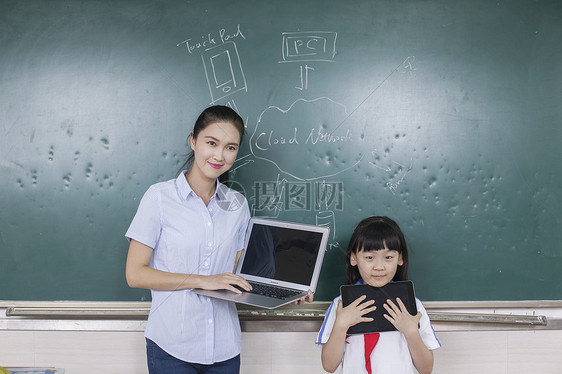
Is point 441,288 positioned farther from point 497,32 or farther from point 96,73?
point 96,73

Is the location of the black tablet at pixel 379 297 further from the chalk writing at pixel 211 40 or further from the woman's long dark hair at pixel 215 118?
the chalk writing at pixel 211 40

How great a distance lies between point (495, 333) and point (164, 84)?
69.1 inches

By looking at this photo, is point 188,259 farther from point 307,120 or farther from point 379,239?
point 307,120

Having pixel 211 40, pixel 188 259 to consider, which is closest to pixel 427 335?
pixel 188 259

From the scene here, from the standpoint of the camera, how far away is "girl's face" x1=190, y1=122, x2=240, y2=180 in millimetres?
1393

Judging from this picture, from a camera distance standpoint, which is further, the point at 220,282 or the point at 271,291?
the point at 271,291

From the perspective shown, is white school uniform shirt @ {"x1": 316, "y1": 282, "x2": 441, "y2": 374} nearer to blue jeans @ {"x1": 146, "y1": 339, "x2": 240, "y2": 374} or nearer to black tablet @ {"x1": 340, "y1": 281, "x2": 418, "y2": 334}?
black tablet @ {"x1": 340, "y1": 281, "x2": 418, "y2": 334}

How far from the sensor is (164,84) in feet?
5.84

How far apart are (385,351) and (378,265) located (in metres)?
0.28

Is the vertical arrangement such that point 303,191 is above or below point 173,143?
below

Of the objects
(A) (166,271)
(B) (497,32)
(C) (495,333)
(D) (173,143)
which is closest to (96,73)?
(D) (173,143)

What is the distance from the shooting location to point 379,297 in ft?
4.78

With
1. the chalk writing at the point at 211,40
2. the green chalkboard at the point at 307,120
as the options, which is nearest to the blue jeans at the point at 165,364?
the green chalkboard at the point at 307,120

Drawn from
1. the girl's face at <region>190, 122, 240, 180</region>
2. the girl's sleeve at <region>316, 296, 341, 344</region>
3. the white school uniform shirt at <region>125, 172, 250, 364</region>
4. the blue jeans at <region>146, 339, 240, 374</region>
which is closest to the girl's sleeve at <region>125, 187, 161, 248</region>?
the white school uniform shirt at <region>125, 172, 250, 364</region>
